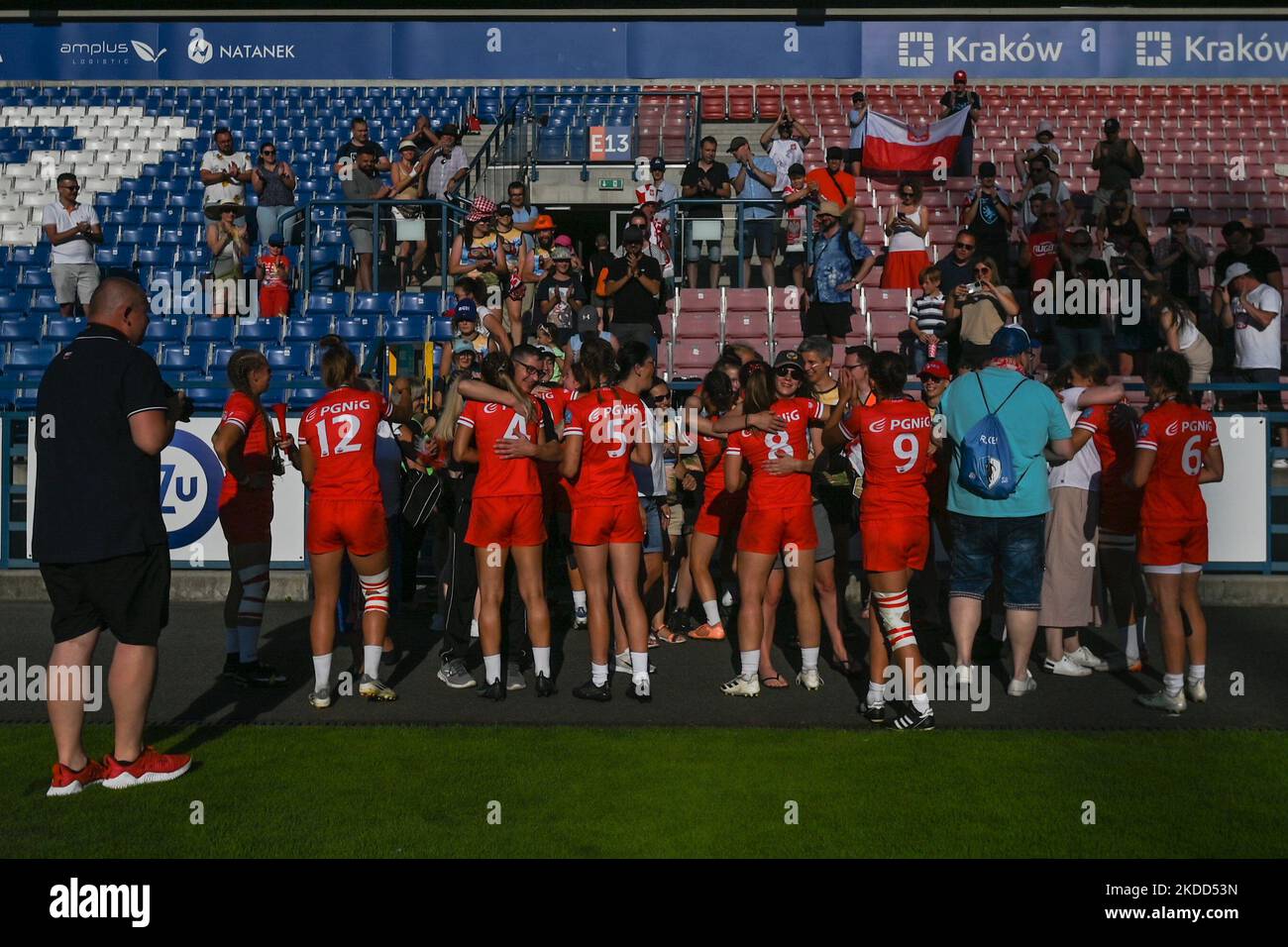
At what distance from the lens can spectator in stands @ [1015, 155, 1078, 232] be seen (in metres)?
16.4

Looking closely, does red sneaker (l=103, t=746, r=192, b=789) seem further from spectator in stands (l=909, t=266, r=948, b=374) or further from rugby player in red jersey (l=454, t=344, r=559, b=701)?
spectator in stands (l=909, t=266, r=948, b=374)

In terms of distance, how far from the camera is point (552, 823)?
5.70 meters

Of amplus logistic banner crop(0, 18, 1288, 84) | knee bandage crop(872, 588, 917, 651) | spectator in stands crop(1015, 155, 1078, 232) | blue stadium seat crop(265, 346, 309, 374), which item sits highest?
amplus logistic banner crop(0, 18, 1288, 84)

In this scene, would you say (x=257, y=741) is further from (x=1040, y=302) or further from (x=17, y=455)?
(x=1040, y=302)

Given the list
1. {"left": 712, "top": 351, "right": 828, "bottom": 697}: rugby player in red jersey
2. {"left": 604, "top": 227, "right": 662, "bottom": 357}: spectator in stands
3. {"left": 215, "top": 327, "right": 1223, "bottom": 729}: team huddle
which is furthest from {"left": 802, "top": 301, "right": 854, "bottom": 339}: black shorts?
{"left": 712, "top": 351, "right": 828, "bottom": 697}: rugby player in red jersey

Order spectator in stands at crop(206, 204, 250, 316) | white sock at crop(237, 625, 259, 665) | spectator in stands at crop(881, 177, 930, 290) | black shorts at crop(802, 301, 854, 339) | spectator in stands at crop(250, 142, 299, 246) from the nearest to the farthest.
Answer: white sock at crop(237, 625, 259, 665), black shorts at crop(802, 301, 854, 339), spectator in stands at crop(881, 177, 930, 290), spectator in stands at crop(206, 204, 250, 316), spectator in stands at crop(250, 142, 299, 246)

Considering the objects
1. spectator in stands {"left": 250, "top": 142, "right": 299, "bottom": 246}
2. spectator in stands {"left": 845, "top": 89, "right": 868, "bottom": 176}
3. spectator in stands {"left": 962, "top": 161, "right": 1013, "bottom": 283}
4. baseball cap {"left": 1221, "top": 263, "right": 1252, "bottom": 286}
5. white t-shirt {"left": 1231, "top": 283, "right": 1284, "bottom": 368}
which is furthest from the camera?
spectator in stands {"left": 845, "top": 89, "right": 868, "bottom": 176}

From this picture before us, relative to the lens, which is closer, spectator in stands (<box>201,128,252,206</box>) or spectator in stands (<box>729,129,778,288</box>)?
spectator in stands (<box>729,129,778,288</box>)

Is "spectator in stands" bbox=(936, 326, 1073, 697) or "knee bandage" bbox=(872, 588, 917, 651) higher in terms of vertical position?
"spectator in stands" bbox=(936, 326, 1073, 697)

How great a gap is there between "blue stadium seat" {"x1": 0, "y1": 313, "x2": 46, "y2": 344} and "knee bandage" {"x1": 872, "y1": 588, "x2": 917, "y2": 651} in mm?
13009

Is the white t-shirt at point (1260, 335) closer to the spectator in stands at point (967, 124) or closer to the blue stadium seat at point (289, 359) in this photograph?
the spectator in stands at point (967, 124)

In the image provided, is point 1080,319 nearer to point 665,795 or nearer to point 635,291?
point 635,291

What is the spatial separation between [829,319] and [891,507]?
7711mm
